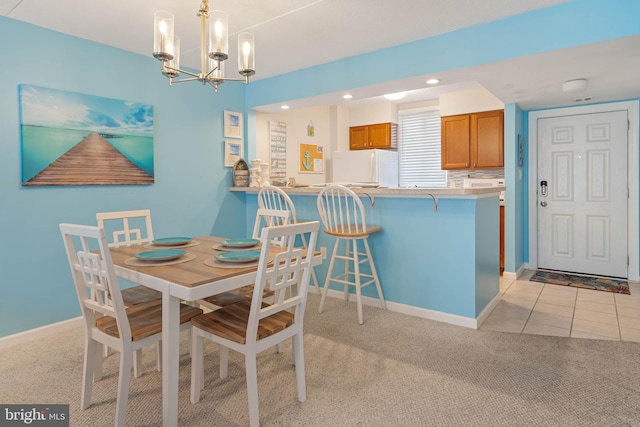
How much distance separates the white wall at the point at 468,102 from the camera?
4.86 metres

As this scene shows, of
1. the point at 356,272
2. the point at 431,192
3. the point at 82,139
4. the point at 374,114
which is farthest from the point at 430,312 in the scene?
the point at 374,114

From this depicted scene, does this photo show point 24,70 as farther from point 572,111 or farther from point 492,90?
point 572,111

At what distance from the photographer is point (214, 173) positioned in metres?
4.01

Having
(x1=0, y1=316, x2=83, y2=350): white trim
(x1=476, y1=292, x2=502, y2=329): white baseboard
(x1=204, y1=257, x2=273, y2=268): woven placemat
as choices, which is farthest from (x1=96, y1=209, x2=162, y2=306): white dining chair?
(x1=476, y1=292, x2=502, y2=329): white baseboard

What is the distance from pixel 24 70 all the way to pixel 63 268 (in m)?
1.47

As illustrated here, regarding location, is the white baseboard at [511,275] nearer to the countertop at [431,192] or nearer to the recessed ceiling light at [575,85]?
the countertop at [431,192]

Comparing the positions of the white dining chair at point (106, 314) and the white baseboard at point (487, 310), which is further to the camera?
the white baseboard at point (487, 310)

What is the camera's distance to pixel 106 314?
165 cm

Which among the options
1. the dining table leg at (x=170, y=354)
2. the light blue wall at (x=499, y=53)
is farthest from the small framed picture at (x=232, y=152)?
the dining table leg at (x=170, y=354)

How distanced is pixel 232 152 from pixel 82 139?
150 centimetres

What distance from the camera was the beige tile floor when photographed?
2.82 meters

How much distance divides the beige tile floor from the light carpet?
19 centimetres

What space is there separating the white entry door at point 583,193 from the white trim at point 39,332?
16.5 ft

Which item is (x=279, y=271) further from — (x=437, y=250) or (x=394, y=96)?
(x=394, y=96)
